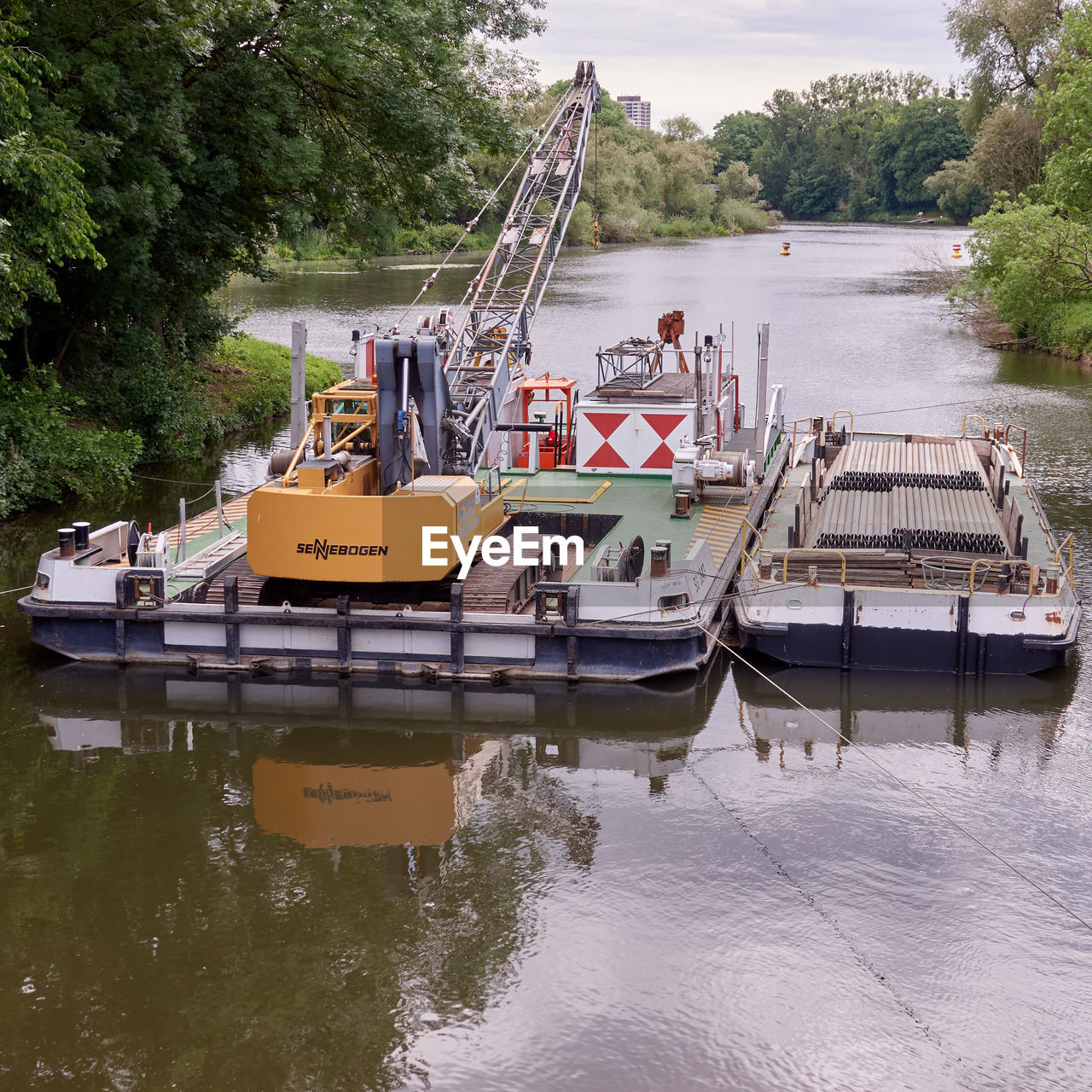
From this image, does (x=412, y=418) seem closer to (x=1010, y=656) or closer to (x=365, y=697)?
(x=365, y=697)

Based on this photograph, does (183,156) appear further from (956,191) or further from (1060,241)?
(956,191)

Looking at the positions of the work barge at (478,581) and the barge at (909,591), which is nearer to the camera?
the work barge at (478,581)

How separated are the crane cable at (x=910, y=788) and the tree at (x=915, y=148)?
134588 mm

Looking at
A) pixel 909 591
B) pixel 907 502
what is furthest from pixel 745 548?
pixel 909 591

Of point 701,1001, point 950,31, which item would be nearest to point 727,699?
point 701,1001

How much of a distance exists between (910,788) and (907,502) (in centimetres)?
657

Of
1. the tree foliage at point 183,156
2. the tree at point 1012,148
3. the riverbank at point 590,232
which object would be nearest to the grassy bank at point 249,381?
the tree foliage at point 183,156

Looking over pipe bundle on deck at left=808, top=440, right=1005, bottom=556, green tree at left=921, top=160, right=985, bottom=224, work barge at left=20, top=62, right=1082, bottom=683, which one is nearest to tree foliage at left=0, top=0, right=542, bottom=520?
work barge at left=20, top=62, right=1082, bottom=683

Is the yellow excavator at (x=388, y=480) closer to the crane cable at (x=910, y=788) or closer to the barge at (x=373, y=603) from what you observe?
the barge at (x=373, y=603)

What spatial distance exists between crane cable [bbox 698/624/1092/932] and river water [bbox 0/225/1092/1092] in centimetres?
6

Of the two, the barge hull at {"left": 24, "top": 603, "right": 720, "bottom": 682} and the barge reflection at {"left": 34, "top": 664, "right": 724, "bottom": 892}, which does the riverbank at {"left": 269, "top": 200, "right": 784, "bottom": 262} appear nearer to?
the barge hull at {"left": 24, "top": 603, "right": 720, "bottom": 682}

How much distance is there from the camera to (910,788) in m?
14.3

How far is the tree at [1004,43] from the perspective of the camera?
188 feet

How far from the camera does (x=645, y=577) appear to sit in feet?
54.9
